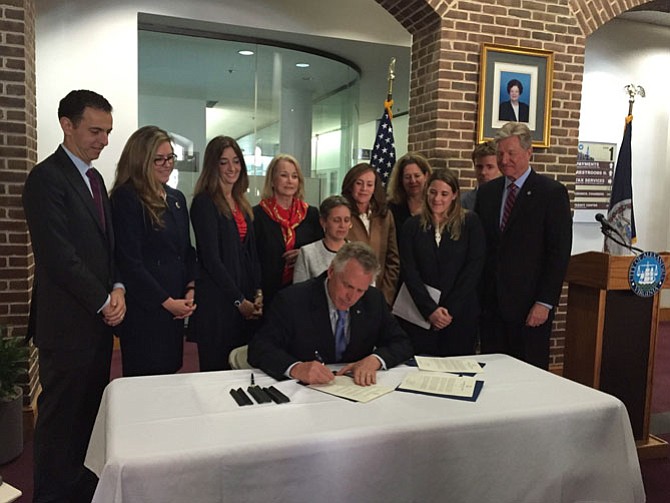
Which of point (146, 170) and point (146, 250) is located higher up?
point (146, 170)

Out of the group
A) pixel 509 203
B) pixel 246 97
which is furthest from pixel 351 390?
pixel 246 97

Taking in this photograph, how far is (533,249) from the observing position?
120 inches

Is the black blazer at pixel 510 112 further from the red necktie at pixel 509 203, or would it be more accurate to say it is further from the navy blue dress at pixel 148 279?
the navy blue dress at pixel 148 279

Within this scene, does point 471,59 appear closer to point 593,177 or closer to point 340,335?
point 340,335

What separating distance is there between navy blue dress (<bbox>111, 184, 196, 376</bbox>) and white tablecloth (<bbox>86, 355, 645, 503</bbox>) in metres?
0.60

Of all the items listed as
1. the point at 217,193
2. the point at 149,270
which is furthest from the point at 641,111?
the point at 149,270

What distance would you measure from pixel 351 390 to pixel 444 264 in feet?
4.26

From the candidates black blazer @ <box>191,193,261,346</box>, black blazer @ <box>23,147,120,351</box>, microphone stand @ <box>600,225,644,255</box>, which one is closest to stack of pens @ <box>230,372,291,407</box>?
black blazer @ <box>23,147,120,351</box>

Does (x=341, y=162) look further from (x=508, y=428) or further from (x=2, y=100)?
(x=508, y=428)

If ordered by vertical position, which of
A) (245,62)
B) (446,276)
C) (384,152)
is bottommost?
(446,276)

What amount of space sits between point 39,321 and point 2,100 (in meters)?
1.58

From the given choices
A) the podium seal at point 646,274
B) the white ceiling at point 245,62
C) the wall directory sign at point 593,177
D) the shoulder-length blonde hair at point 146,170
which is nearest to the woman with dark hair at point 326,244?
the shoulder-length blonde hair at point 146,170

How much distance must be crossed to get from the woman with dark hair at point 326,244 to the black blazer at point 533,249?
0.87 metres

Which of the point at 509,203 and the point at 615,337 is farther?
the point at 615,337
